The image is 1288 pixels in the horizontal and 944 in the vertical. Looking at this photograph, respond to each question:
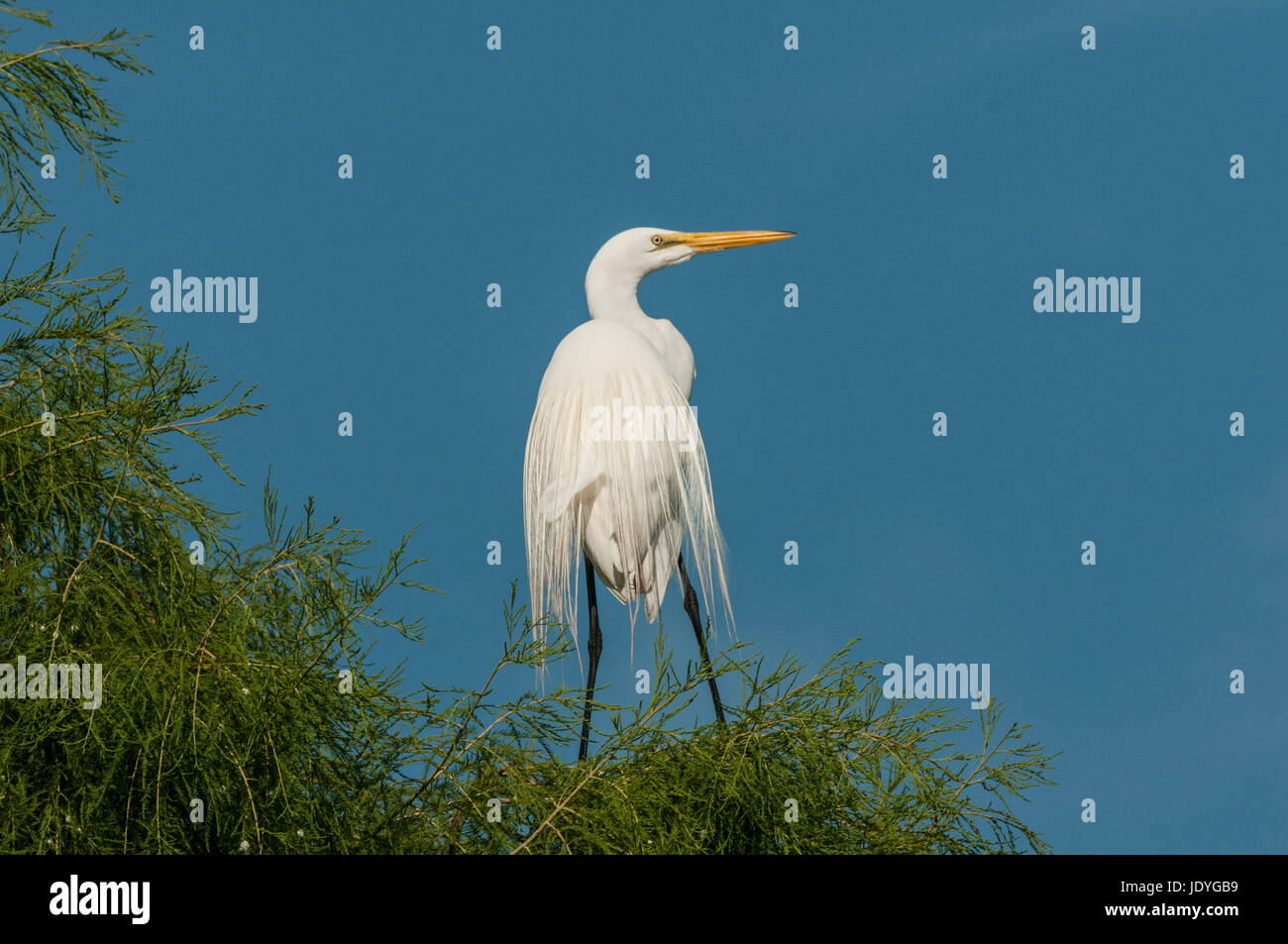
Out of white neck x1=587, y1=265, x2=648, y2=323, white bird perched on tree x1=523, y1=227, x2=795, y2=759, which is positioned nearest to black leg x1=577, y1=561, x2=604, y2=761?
white bird perched on tree x1=523, y1=227, x2=795, y2=759

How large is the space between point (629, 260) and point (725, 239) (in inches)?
20.8

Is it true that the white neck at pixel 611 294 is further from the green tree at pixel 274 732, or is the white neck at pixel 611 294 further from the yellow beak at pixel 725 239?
the green tree at pixel 274 732

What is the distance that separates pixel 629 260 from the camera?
6730 millimetres

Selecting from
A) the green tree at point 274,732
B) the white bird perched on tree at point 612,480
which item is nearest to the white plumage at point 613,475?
the white bird perched on tree at point 612,480

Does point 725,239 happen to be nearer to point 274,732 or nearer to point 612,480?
point 612,480

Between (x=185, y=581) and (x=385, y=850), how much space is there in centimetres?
90

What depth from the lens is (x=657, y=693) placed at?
3.50 m

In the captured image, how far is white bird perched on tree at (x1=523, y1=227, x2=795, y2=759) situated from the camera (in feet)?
19.3

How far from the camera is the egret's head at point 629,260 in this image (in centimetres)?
670

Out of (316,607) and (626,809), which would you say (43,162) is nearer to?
(316,607)

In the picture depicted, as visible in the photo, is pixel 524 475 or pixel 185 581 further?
pixel 524 475

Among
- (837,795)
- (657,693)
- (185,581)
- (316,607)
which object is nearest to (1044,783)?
(837,795)

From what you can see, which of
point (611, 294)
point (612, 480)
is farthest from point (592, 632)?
point (611, 294)

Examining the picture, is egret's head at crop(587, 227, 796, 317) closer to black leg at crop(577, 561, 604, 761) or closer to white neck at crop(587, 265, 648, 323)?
white neck at crop(587, 265, 648, 323)
